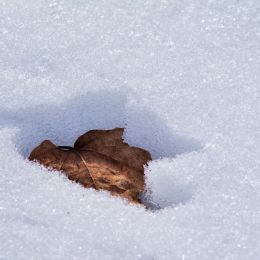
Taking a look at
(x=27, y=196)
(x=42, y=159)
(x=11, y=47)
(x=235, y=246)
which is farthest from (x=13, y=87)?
(x=235, y=246)

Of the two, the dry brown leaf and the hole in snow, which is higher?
the hole in snow

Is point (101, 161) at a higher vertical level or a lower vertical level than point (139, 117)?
lower

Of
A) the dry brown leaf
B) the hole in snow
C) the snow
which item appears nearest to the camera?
the snow

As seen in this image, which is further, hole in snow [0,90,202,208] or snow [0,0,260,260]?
hole in snow [0,90,202,208]

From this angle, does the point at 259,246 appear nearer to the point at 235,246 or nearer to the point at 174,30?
the point at 235,246

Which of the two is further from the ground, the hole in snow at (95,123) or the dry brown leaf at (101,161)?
the hole in snow at (95,123)

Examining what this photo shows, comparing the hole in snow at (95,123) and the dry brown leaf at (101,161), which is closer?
the dry brown leaf at (101,161)

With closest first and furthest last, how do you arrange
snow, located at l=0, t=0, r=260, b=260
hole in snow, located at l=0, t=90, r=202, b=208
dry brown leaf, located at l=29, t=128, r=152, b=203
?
snow, located at l=0, t=0, r=260, b=260 → dry brown leaf, located at l=29, t=128, r=152, b=203 → hole in snow, located at l=0, t=90, r=202, b=208
